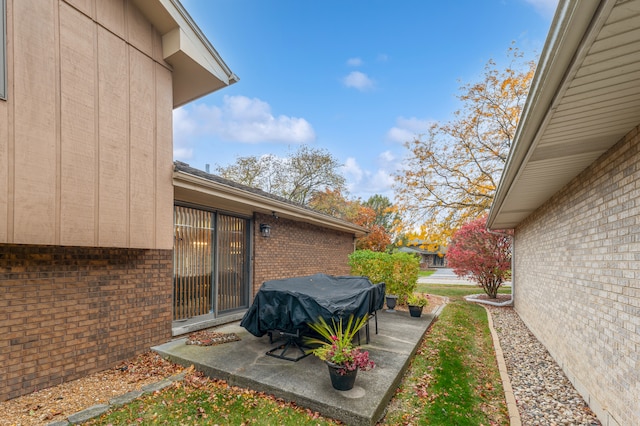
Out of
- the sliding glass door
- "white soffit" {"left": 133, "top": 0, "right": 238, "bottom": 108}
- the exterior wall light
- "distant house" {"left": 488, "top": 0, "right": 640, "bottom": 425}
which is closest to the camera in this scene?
"distant house" {"left": 488, "top": 0, "right": 640, "bottom": 425}

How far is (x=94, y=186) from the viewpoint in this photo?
410 centimetres

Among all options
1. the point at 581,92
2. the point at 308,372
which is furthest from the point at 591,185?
the point at 308,372

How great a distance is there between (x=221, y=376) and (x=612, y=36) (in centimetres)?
509

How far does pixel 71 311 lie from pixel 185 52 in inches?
172

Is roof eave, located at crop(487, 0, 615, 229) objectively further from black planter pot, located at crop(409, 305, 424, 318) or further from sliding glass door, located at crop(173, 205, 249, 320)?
sliding glass door, located at crop(173, 205, 249, 320)

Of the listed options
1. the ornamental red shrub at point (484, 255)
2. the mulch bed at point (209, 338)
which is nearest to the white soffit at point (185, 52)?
the mulch bed at point (209, 338)

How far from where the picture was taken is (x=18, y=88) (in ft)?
11.3

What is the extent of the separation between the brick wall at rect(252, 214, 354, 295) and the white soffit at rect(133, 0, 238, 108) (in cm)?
329

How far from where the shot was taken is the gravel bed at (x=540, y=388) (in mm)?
3609

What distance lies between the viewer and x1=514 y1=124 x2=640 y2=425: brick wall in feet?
9.57

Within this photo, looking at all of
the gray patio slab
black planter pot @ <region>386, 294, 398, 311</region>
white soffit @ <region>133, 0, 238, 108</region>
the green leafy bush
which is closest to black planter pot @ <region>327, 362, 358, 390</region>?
the gray patio slab

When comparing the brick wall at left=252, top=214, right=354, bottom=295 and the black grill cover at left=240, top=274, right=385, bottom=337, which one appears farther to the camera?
the brick wall at left=252, top=214, right=354, bottom=295

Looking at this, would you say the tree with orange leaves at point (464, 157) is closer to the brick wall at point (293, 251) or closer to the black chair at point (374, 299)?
the brick wall at point (293, 251)

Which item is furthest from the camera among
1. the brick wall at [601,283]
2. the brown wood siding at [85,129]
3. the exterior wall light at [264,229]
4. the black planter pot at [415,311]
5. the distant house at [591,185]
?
the exterior wall light at [264,229]
